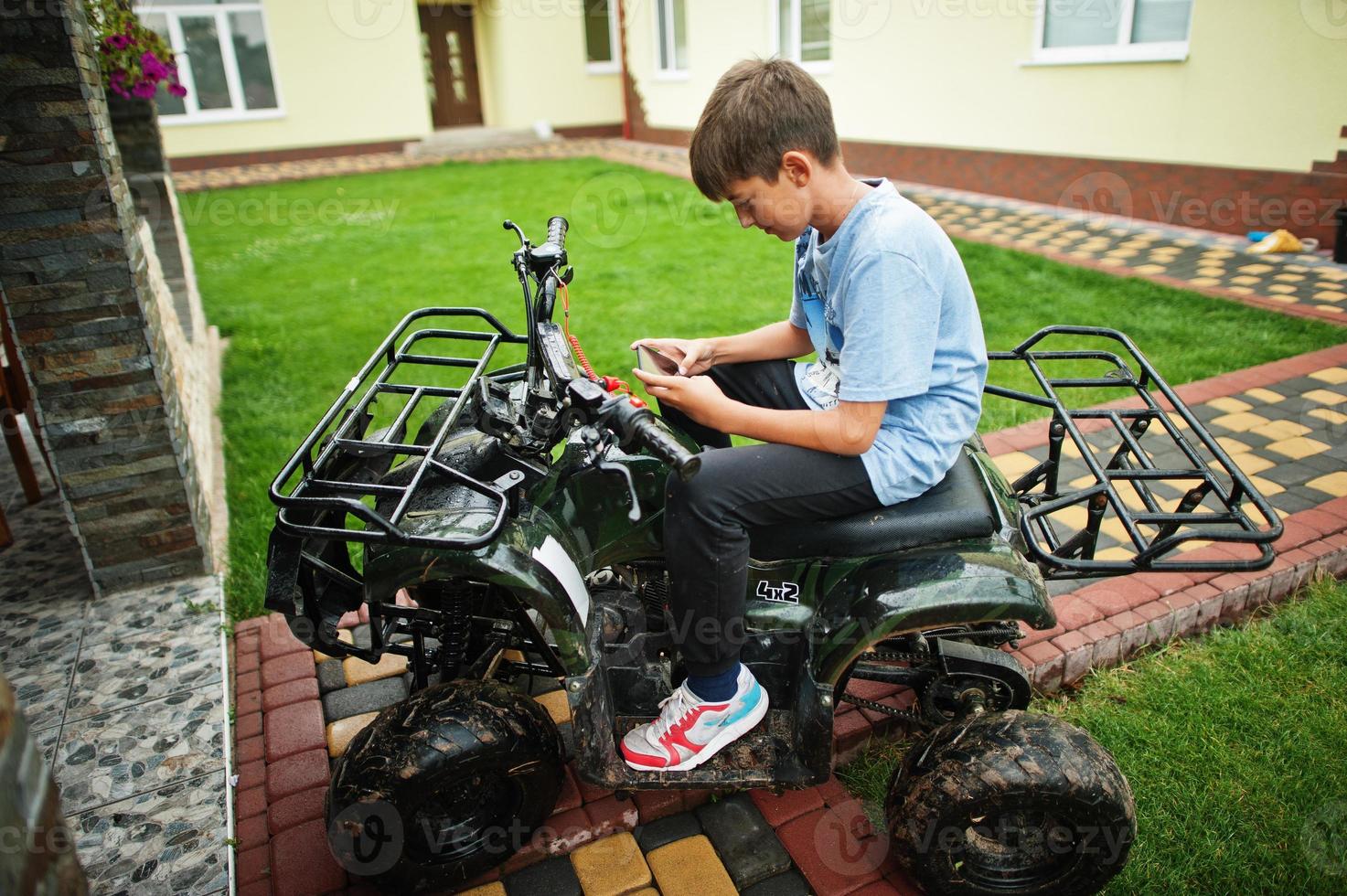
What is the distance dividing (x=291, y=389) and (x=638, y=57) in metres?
13.7

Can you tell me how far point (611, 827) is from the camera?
2498mm

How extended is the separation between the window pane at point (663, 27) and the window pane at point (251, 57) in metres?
7.00

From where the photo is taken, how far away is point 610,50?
1884 cm

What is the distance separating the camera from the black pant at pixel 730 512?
2.10m

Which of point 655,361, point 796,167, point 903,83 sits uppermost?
point 903,83

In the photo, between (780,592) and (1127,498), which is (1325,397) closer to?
(1127,498)

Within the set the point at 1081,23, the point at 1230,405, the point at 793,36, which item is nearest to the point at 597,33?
the point at 793,36

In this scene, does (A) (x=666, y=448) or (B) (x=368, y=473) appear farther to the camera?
(B) (x=368, y=473)

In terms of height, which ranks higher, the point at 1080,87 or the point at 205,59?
the point at 205,59

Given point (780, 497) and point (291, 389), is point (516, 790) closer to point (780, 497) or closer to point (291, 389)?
point (780, 497)

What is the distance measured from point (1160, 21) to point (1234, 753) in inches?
307

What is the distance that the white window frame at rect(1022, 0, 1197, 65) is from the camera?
Result: 7.89 m

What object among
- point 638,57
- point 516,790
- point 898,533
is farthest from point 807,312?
point 638,57

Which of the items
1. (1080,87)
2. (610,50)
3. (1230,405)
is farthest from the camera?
(610,50)
